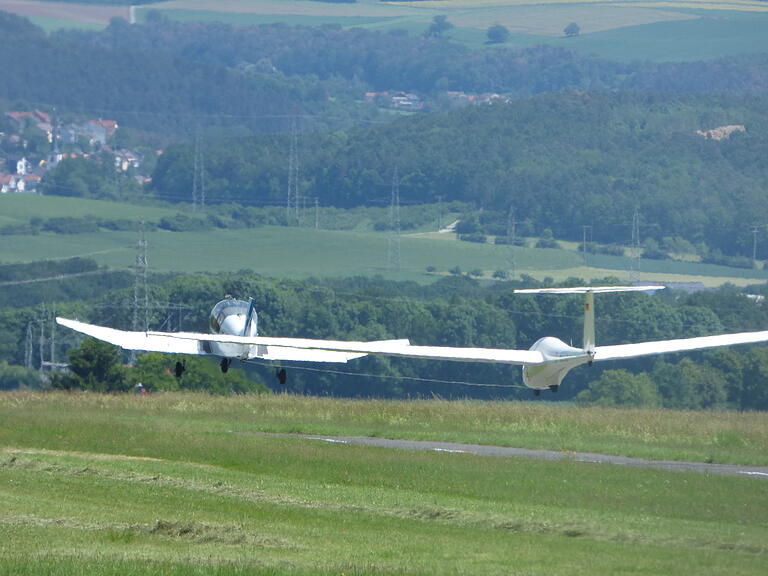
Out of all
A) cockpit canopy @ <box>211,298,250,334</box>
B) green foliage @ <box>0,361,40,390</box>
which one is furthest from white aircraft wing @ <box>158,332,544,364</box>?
green foliage @ <box>0,361,40,390</box>

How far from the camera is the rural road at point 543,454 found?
38.4 metres

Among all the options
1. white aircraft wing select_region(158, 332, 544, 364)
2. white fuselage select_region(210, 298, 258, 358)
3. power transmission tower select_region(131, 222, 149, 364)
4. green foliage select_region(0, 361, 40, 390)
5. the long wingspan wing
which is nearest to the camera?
white aircraft wing select_region(158, 332, 544, 364)

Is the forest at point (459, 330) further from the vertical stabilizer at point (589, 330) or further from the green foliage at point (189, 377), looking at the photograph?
the vertical stabilizer at point (589, 330)

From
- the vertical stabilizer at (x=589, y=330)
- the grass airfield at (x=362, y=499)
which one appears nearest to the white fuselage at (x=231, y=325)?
the grass airfield at (x=362, y=499)

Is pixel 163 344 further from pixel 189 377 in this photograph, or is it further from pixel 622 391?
pixel 622 391

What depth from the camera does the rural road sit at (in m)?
38.4

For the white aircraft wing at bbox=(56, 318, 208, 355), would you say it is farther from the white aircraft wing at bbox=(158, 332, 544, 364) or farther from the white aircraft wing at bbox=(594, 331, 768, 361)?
the white aircraft wing at bbox=(594, 331, 768, 361)

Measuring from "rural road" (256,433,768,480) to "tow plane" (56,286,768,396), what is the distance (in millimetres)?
2680

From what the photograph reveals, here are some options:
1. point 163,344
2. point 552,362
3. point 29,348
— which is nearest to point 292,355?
point 163,344

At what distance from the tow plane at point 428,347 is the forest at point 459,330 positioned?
2616 inches

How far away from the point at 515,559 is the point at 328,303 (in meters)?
126

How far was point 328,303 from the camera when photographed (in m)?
148

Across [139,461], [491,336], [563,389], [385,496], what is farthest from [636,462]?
[491,336]

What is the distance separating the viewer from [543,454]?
4206 centimetres
